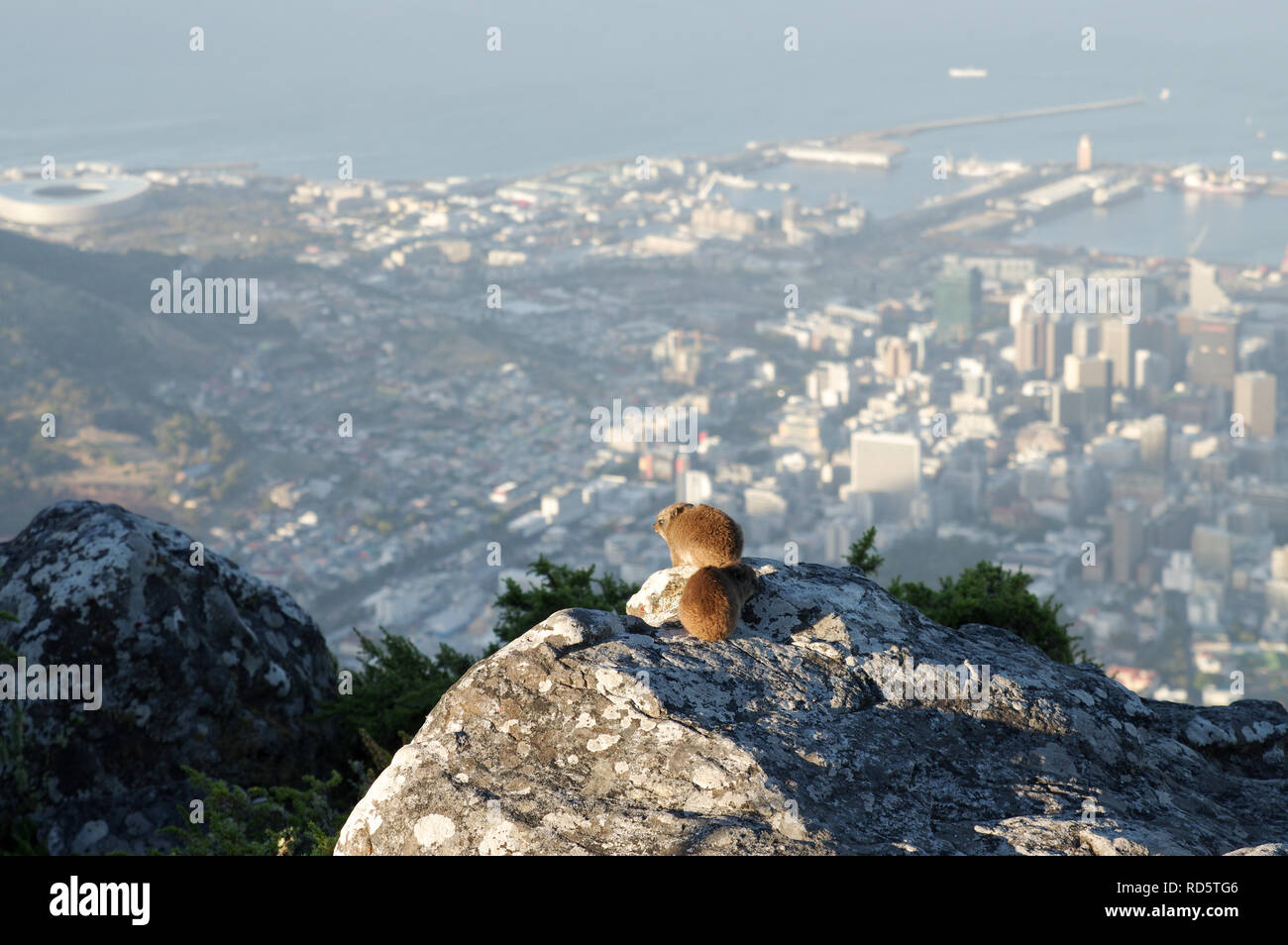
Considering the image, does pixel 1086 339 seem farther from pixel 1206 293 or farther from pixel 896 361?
pixel 1206 293

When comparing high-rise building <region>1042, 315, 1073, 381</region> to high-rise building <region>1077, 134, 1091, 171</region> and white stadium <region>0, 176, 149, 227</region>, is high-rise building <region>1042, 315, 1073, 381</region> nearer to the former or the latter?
high-rise building <region>1077, 134, 1091, 171</region>

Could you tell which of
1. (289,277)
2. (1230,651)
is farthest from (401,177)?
(1230,651)

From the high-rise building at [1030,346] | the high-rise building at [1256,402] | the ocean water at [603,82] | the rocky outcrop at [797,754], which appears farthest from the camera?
the ocean water at [603,82]

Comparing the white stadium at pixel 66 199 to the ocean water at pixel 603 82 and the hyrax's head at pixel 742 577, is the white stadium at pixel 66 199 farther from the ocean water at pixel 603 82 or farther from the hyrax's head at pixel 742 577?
the hyrax's head at pixel 742 577

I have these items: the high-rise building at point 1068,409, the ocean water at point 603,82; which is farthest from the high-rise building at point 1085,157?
the high-rise building at point 1068,409

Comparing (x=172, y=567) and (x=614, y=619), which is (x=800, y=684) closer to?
(x=614, y=619)
